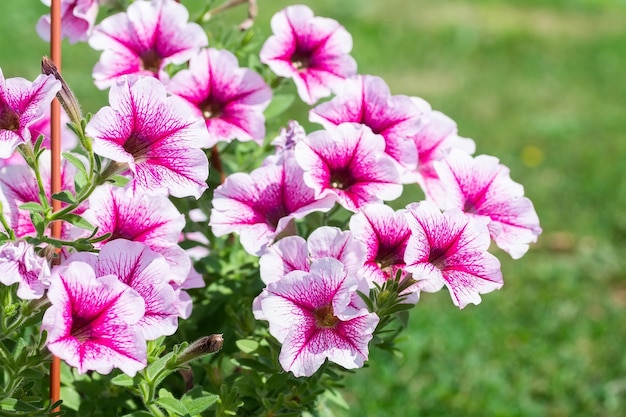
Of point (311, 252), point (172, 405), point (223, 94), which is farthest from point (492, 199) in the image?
point (172, 405)

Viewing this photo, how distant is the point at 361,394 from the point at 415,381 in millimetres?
207

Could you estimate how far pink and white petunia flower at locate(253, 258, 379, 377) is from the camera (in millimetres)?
1138

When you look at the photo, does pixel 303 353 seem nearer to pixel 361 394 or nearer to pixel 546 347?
pixel 361 394

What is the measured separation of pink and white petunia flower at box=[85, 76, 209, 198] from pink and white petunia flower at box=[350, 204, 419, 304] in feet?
0.73

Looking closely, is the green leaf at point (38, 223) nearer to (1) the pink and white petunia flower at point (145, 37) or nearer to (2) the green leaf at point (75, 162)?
(2) the green leaf at point (75, 162)

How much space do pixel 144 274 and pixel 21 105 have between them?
252mm

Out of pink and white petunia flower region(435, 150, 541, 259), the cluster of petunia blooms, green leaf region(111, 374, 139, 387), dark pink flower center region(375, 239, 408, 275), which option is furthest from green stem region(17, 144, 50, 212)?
pink and white petunia flower region(435, 150, 541, 259)

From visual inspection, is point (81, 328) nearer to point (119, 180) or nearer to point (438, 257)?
point (119, 180)

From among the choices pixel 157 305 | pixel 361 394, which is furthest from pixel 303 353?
pixel 361 394

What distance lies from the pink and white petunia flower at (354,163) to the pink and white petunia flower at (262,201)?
0.13 feet

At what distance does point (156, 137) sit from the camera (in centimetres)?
116

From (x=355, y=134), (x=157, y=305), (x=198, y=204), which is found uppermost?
(x=355, y=134)

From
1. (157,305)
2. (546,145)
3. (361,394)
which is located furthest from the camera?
(546,145)

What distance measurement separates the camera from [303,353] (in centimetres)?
115
